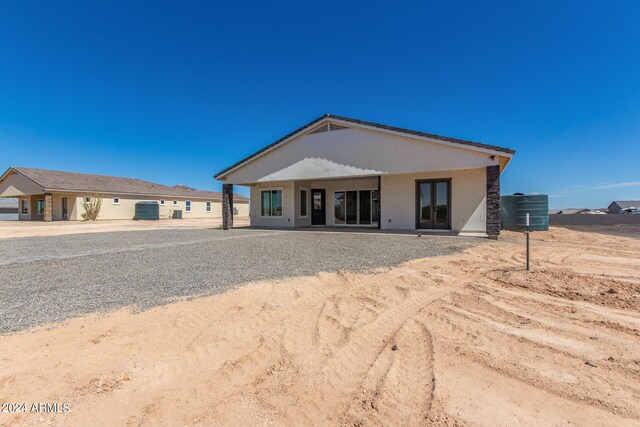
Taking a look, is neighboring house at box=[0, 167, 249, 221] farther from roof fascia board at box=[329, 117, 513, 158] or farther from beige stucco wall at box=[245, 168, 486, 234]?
roof fascia board at box=[329, 117, 513, 158]

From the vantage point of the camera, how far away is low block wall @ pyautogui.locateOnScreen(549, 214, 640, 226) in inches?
842

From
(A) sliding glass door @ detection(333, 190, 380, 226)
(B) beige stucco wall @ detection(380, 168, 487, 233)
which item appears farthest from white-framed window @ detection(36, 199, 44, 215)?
(B) beige stucco wall @ detection(380, 168, 487, 233)

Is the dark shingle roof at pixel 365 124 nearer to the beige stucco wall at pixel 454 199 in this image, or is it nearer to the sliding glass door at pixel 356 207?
the beige stucco wall at pixel 454 199

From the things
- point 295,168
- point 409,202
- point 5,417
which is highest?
point 295,168

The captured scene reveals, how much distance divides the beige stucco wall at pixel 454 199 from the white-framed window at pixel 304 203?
517cm

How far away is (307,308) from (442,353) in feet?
5.90

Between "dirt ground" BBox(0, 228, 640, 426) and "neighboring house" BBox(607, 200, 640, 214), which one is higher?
"neighboring house" BBox(607, 200, 640, 214)

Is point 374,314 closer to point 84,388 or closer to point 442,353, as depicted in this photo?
point 442,353

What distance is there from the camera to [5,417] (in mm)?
1990

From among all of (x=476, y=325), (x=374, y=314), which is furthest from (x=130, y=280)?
(x=476, y=325)

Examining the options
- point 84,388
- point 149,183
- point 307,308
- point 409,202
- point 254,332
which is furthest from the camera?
point 149,183

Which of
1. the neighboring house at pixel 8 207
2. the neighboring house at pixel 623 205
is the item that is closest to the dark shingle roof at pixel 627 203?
the neighboring house at pixel 623 205

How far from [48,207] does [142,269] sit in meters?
28.5

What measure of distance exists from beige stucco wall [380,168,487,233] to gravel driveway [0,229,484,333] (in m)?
4.24
